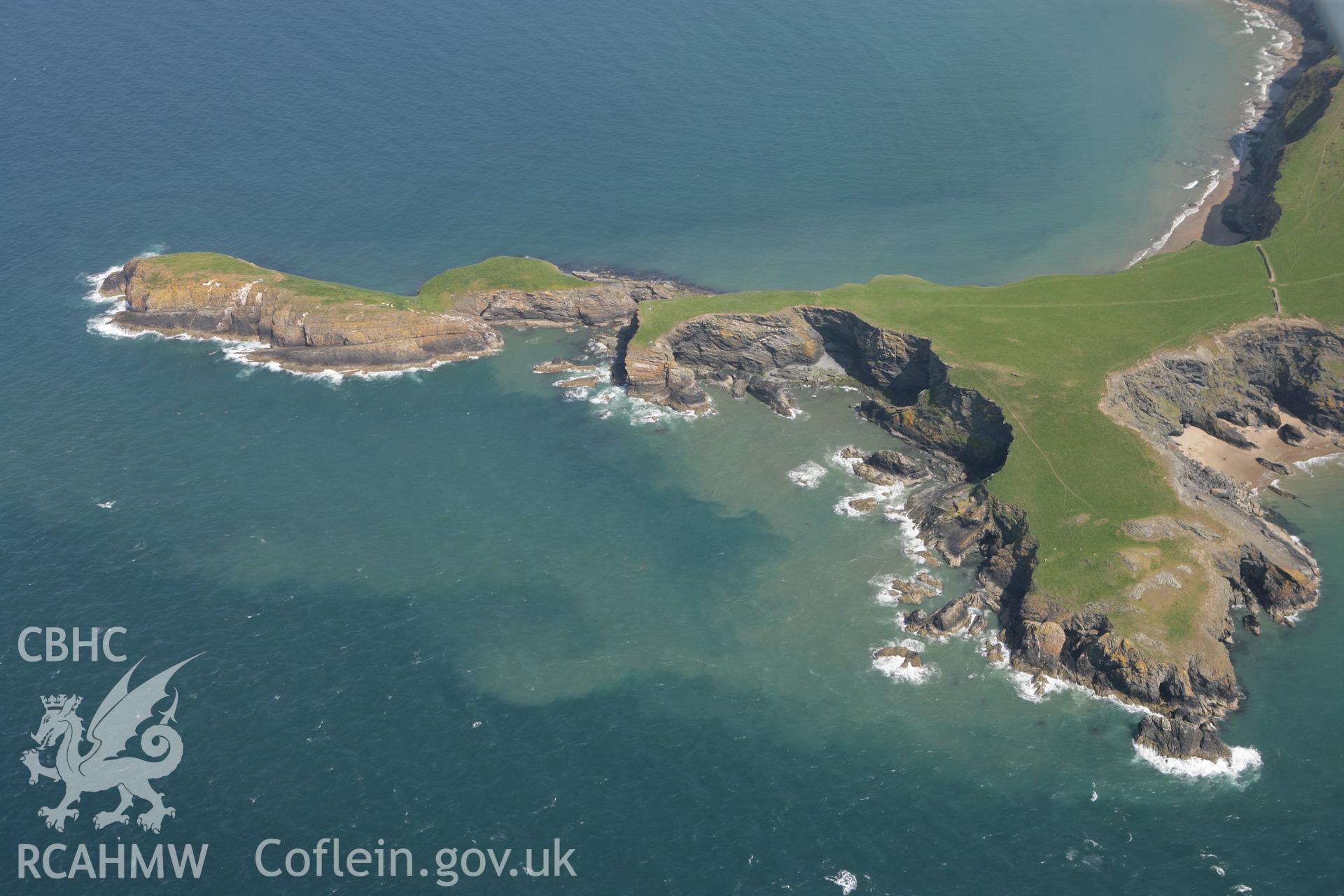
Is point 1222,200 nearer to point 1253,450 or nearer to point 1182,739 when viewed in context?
point 1253,450

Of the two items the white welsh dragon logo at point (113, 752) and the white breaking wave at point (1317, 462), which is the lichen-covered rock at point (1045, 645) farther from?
the white welsh dragon logo at point (113, 752)

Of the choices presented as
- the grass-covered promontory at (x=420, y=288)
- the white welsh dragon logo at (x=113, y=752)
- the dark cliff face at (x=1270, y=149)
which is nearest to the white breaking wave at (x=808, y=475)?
the grass-covered promontory at (x=420, y=288)

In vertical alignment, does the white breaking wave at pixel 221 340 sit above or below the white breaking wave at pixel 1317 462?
above

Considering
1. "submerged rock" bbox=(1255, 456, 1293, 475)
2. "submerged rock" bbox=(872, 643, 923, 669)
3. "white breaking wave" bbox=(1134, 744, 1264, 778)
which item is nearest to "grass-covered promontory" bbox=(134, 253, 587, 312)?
"submerged rock" bbox=(872, 643, 923, 669)

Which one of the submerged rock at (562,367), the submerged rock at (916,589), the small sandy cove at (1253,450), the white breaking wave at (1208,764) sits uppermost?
the submerged rock at (562,367)

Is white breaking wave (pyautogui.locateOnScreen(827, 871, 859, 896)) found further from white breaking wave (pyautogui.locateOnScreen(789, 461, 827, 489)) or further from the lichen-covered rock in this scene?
white breaking wave (pyautogui.locateOnScreen(789, 461, 827, 489))

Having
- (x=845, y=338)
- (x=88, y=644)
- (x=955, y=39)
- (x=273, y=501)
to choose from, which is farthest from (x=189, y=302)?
(x=955, y=39)

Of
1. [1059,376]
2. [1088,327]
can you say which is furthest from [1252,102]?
[1059,376]
